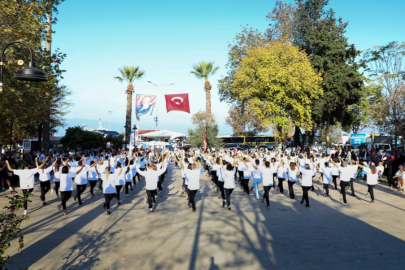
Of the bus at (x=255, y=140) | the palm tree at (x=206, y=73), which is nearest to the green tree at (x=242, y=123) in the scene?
the bus at (x=255, y=140)

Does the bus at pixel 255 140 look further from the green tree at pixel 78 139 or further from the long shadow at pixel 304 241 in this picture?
the long shadow at pixel 304 241

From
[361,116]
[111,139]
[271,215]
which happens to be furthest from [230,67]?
[271,215]

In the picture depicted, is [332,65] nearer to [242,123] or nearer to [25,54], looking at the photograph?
[242,123]

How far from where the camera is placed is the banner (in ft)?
83.5

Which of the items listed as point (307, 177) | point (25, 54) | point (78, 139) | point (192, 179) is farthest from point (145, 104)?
point (307, 177)

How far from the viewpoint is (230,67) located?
38500 mm

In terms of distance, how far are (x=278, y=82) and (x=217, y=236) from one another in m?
23.5

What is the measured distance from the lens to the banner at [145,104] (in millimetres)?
25453

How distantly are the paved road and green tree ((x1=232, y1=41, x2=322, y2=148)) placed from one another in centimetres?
1775

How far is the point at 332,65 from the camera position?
112ft

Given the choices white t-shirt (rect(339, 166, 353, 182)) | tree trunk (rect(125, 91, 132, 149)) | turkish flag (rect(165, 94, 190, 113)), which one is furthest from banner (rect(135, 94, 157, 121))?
white t-shirt (rect(339, 166, 353, 182))

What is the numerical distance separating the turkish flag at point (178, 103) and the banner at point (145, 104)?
2.02 metres

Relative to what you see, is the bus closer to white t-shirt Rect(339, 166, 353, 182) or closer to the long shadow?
white t-shirt Rect(339, 166, 353, 182)

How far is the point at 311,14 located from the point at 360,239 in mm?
37631
